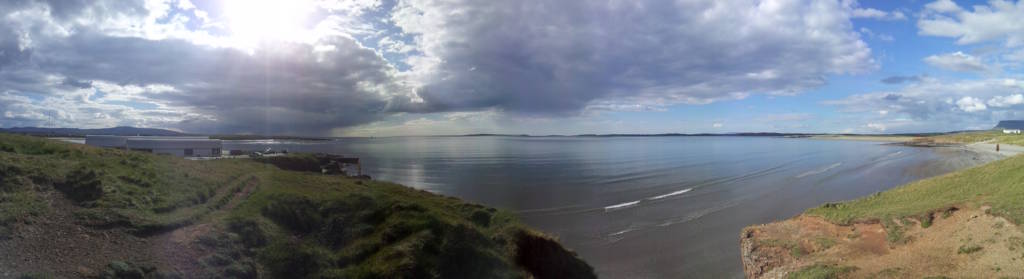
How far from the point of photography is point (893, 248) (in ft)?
42.9

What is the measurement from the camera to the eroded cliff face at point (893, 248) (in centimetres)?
1074

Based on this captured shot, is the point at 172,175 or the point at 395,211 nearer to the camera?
the point at 395,211

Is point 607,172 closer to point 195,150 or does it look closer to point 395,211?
point 395,211

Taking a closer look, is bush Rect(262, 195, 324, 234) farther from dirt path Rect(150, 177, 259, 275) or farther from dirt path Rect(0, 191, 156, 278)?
dirt path Rect(0, 191, 156, 278)

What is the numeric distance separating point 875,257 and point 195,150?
2216 inches

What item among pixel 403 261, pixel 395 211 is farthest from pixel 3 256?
pixel 395 211

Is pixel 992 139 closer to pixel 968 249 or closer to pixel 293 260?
pixel 968 249

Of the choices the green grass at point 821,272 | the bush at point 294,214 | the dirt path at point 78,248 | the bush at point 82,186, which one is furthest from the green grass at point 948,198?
the bush at point 82,186

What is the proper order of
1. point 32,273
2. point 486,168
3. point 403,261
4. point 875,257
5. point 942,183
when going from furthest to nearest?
point 486,168 < point 942,183 < point 875,257 < point 403,261 < point 32,273

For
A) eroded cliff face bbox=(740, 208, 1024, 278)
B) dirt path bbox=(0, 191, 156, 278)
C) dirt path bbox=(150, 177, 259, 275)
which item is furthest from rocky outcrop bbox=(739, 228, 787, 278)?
dirt path bbox=(0, 191, 156, 278)

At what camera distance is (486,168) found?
5762 cm

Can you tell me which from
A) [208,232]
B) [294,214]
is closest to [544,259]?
[294,214]

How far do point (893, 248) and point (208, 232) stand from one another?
706 inches

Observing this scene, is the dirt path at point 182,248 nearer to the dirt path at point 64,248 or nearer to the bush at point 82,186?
the dirt path at point 64,248
